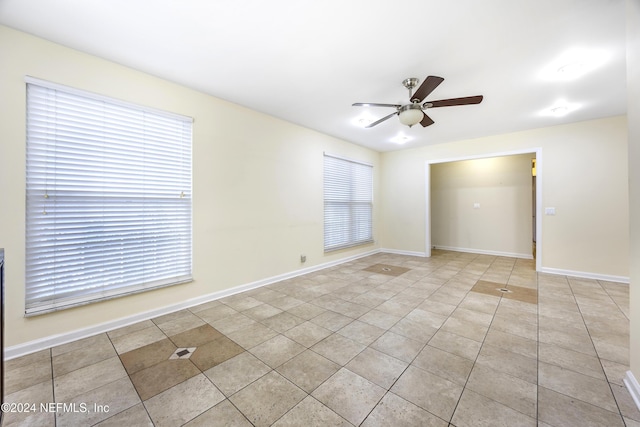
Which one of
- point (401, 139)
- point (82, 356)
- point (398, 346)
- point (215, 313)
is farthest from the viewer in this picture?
point (401, 139)

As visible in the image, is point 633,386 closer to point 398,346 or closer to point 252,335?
point 398,346

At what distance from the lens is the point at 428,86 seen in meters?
2.31

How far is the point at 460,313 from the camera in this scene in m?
2.81

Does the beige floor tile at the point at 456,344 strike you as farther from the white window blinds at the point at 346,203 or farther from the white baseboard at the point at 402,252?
the white baseboard at the point at 402,252

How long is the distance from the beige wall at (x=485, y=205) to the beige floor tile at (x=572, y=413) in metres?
5.29

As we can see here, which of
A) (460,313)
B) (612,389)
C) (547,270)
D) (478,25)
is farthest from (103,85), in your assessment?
(547,270)

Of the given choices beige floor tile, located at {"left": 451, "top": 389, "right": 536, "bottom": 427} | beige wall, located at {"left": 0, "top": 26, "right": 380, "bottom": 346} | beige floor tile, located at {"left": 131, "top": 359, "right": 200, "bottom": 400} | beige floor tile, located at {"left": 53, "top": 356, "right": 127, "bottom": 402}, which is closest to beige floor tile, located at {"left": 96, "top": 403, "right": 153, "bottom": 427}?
beige floor tile, located at {"left": 131, "top": 359, "right": 200, "bottom": 400}

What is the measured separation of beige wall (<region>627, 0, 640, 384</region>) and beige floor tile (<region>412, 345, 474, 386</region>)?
961 mm

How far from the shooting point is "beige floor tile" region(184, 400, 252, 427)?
1404mm

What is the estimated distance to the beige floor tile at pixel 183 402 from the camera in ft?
4.73

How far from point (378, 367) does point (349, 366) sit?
0.22 metres

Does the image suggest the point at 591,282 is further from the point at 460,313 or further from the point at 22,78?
the point at 22,78

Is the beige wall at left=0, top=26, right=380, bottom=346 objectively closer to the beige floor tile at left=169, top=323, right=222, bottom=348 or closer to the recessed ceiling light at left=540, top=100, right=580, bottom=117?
the beige floor tile at left=169, top=323, right=222, bottom=348

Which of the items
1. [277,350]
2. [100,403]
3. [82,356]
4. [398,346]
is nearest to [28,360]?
[82,356]
